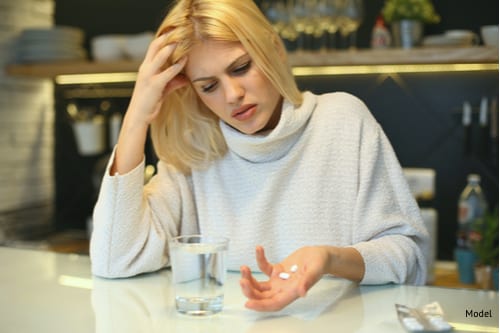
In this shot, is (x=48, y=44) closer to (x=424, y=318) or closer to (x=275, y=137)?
(x=275, y=137)

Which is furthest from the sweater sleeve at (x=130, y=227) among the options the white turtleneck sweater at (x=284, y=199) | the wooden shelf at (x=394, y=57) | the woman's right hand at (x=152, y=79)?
the wooden shelf at (x=394, y=57)

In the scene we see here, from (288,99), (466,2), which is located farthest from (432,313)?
(466,2)

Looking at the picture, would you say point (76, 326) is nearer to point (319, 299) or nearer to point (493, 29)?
point (319, 299)

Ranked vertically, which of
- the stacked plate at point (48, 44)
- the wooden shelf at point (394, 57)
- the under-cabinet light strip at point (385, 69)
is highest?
the stacked plate at point (48, 44)

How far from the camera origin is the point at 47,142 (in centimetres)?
346

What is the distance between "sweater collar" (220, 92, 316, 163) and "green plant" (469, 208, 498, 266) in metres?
1.35

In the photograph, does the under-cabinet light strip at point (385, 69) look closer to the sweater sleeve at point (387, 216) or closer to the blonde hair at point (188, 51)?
the blonde hair at point (188, 51)

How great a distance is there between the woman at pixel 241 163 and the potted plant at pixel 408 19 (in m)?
1.30

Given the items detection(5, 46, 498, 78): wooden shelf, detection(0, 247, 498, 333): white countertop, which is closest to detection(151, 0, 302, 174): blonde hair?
detection(0, 247, 498, 333): white countertop

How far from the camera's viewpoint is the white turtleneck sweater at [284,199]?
4.06ft

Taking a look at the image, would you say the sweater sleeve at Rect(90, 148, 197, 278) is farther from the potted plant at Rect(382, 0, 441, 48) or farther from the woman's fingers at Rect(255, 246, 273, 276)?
the potted plant at Rect(382, 0, 441, 48)

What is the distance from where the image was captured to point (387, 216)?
125 cm

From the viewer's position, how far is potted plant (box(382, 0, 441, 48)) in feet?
8.62

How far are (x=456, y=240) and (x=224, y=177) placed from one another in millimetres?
1715
